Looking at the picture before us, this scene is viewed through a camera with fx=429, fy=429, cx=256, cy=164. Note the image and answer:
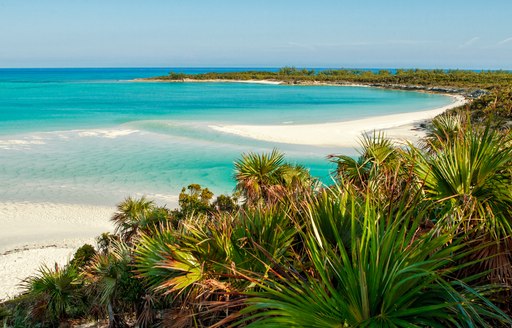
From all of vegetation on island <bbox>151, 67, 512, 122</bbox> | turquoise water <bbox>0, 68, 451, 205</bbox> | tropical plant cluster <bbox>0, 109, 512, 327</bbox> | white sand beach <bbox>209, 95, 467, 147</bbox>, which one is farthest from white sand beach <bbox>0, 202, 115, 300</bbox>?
vegetation on island <bbox>151, 67, 512, 122</bbox>

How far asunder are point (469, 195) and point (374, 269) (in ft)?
7.38

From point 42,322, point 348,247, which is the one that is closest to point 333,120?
point 42,322

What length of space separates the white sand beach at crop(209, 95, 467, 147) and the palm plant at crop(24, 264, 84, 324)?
28381mm

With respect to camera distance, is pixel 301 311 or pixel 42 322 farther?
pixel 42 322

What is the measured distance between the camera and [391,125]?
4494 centimetres

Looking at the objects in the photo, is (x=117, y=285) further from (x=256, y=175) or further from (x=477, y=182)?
(x=477, y=182)

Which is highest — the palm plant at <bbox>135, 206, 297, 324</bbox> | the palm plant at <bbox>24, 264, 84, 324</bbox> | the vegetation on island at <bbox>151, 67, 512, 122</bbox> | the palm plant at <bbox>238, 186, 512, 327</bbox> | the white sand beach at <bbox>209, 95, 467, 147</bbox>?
the palm plant at <bbox>238, 186, 512, 327</bbox>

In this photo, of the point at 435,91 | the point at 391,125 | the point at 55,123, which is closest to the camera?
the point at 391,125

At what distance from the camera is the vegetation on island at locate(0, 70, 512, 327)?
3295 mm

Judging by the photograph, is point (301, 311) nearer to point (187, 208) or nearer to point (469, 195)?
point (469, 195)

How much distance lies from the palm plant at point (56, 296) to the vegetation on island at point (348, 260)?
1.2 inches

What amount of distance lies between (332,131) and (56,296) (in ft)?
115

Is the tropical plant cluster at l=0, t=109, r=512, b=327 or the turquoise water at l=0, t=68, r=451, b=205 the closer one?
the tropical plant cluster at l=0, t=109, r=512, b=327

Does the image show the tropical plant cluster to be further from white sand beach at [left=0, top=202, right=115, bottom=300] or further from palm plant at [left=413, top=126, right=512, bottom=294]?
white sand beach at [left=0, top=202, right=115, bottom=300]
